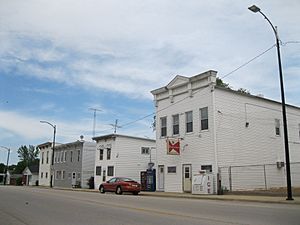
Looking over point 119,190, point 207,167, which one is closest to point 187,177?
point 207,167

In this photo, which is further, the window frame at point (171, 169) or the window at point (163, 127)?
the window at point (163, 127)

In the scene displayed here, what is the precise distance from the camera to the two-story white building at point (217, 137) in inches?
1136

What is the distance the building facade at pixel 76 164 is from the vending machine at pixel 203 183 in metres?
27.2

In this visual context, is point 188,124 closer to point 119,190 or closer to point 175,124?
point 175,124

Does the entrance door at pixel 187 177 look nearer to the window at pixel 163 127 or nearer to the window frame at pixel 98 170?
the window at pixel 163 127

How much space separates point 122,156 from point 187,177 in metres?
13.7

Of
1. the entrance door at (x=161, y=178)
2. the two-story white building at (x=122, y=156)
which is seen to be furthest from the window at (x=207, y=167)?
the two-story white building at (x=122, y=156)

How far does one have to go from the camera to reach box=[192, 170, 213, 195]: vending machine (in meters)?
27.0

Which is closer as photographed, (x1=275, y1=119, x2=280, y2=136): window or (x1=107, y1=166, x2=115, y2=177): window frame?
(x1=275, y1=119, x2=280, y2=136): window

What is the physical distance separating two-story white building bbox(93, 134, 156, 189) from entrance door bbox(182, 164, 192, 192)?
42.4 ft

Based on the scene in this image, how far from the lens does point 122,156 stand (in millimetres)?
42812

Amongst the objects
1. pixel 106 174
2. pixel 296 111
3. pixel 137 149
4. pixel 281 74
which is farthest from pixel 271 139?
pixel 106 174

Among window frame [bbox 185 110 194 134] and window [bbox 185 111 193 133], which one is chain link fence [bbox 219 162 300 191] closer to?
window frame [bbox 185 110 194 134]

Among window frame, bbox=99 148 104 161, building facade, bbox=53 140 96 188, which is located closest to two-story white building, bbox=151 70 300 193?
window frame, bbox=99 148 104 161
